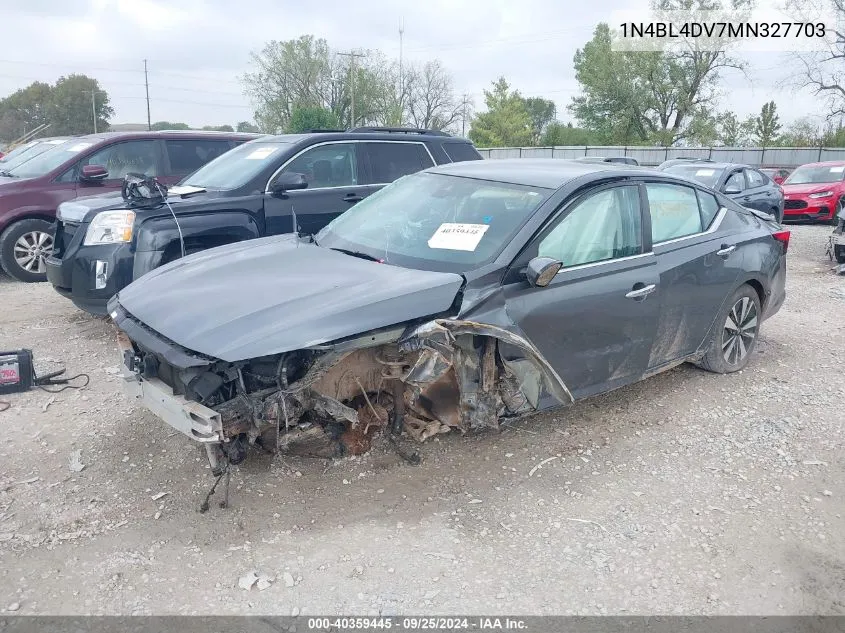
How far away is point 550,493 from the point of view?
3.48m

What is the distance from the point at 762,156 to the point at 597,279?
3153cm

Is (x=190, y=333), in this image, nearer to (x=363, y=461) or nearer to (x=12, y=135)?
(x=363, y=461)

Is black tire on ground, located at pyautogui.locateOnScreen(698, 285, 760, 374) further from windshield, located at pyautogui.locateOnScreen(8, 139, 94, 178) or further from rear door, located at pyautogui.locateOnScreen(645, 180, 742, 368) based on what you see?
windshield, located at pyautogui.locateOnScreen(8, 139, 94, 178)

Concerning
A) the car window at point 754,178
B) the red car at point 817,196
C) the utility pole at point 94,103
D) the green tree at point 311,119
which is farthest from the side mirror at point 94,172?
the utility pole at point 94,103

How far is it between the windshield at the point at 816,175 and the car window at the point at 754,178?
4168mm

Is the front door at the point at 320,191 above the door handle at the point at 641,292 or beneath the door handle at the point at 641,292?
above

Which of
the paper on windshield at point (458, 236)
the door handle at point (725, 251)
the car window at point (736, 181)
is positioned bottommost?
the door handle at point (725, 251)

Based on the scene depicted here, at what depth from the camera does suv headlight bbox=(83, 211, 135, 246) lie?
17.6 feet

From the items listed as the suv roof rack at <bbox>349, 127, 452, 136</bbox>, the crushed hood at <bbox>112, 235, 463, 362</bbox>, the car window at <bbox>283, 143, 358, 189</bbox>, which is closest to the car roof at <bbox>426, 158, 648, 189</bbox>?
the crushed hood at <bbox>112, 235, 463, 362</bbox>

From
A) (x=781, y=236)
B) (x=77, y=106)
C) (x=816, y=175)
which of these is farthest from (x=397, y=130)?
(x=77, y=106)

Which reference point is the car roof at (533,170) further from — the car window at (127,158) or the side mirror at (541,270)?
the car window at (127,158)

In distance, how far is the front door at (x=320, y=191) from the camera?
233 inches

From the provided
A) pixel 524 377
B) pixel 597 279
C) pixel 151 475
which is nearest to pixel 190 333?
pixel 151 475

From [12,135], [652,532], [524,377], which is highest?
[12,135]
